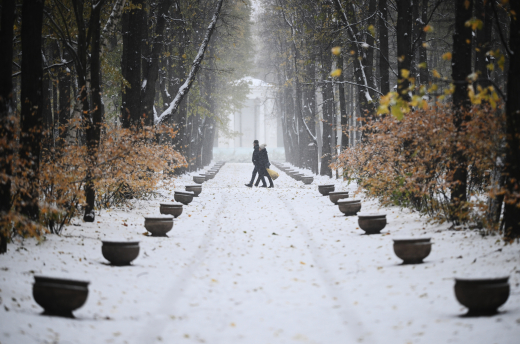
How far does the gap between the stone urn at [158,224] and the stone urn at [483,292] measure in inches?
231

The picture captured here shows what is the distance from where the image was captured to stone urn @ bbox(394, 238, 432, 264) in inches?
253

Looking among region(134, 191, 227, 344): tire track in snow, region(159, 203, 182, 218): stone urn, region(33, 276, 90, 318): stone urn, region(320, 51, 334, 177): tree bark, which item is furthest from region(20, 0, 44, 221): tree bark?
region(320, 51, 334, 177): tree bark

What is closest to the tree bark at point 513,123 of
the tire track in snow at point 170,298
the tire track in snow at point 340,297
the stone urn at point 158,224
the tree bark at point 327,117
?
the tire track in snow at point 340,297

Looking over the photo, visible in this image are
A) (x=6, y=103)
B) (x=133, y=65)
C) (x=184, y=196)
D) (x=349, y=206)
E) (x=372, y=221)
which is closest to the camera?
(x=6, y=103)

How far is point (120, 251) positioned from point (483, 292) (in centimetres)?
476

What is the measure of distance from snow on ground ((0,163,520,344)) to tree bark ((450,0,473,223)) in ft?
2.36

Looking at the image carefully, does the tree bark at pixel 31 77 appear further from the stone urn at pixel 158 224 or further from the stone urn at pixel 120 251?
the stone urn at pixel 158 224

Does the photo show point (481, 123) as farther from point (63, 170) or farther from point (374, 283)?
point (63, 170)

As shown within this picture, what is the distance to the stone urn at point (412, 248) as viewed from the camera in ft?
21.1

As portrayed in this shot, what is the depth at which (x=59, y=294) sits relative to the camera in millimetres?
4531

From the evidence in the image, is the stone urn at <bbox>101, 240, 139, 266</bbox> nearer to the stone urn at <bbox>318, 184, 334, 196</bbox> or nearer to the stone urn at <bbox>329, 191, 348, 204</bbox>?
the stone urn at <bbox>329, 191, 348, 204</bbox>

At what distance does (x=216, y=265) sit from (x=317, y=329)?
9.55ft

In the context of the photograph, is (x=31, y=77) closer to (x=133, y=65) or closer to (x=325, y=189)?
(x=133, y=65)

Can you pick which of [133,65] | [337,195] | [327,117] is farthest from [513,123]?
[327,117]
